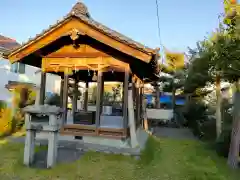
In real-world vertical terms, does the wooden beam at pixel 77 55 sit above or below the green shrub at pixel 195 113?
above

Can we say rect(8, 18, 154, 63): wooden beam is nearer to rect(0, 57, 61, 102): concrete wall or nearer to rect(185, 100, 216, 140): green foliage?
rect(185, 100, 216, 140): green foliage

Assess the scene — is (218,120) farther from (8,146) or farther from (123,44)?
(8,146)

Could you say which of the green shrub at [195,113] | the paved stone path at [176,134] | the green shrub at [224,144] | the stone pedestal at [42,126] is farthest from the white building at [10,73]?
the green shrub at [224,144]

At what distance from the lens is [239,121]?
6457 millimetres

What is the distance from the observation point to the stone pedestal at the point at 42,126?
542 cm

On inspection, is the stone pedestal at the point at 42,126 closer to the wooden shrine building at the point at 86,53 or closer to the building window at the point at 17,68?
the wooden shrine building at the point at 86,53

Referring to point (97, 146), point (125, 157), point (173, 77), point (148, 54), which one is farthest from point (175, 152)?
point (173, 77)

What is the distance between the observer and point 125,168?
5.71 meters

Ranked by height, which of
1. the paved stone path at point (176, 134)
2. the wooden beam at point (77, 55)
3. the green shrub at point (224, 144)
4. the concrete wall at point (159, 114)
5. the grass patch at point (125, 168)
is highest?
the wooden beam at point (77, 55)

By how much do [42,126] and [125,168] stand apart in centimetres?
235

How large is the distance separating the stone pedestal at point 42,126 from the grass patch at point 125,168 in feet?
0.95

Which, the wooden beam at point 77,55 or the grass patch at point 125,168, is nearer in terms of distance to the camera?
the grass patch at point 125,168

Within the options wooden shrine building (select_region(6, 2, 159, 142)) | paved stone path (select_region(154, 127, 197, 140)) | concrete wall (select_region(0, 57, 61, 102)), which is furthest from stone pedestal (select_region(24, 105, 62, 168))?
concrete wall (select_region(0, 57, 61, 102))

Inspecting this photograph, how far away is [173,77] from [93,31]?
14.8 m
